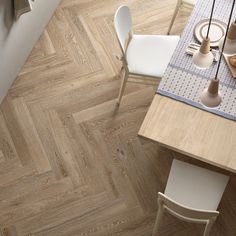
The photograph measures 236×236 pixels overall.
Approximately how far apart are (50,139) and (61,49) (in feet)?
2.81

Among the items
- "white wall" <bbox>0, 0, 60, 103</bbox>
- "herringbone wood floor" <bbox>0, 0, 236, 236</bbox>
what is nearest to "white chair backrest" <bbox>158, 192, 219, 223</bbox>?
"herringbone wood floor" <bbox>0, 0, 236, 236</bbox>

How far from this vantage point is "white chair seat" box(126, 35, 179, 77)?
3.25 meters

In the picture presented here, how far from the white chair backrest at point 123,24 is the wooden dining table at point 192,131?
1.91ft

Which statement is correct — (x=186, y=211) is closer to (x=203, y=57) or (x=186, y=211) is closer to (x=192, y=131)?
(x=192, y=131)

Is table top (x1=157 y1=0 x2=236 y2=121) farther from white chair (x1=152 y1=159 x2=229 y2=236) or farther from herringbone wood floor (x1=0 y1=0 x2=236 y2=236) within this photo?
herringbone wood floor (x1=0 y1=0 x2=236 y2=236)

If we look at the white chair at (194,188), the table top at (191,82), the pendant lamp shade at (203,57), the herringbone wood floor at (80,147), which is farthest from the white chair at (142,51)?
the pendant lamp shade at (203,57)

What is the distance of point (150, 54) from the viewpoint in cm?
332

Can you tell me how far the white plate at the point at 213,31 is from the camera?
2.98 m

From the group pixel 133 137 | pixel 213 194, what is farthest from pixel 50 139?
pixel 213 194

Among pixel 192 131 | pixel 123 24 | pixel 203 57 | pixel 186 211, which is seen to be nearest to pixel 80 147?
pixel 123 24

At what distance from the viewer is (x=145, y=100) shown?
365 cm

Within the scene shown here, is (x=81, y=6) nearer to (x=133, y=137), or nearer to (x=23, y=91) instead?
(x=23, y=91)

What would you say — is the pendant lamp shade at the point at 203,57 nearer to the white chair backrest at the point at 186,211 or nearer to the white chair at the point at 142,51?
the white chair backrest at the point at 186,211

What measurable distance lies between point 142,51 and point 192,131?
0.91 metres
